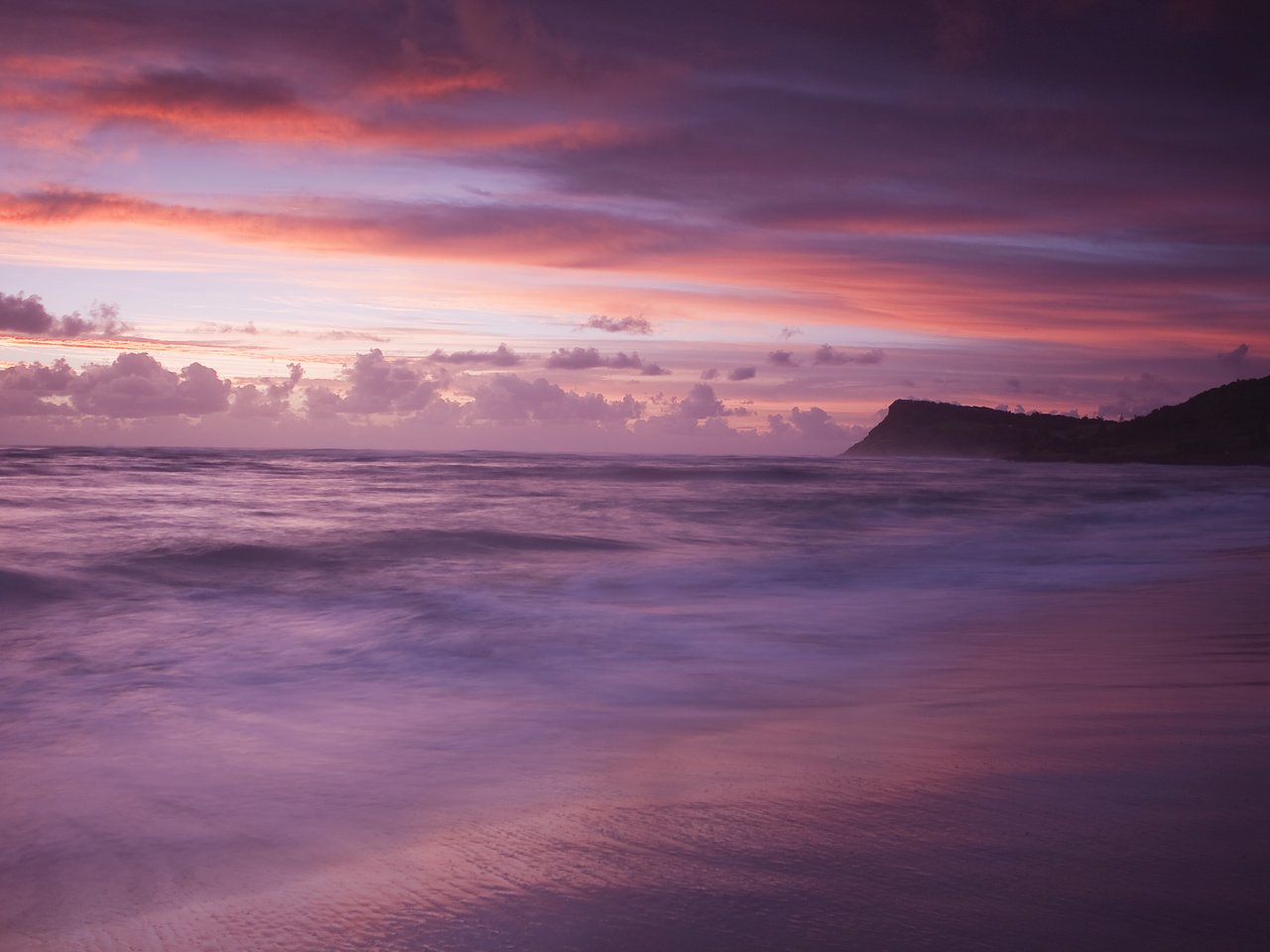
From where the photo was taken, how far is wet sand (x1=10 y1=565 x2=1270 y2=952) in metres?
2.79

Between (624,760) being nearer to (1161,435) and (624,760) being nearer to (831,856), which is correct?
(831,856)

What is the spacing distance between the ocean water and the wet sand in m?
0.02

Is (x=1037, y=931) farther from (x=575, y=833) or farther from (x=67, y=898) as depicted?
(x=67, y=898)

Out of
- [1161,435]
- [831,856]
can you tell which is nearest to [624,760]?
[831,856]

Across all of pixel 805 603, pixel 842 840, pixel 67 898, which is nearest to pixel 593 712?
pixel 842 840

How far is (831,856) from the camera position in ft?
10.7

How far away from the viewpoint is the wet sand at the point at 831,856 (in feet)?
9.17

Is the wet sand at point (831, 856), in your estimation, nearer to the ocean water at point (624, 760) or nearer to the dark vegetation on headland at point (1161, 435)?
the ocean water at point (624, 760)

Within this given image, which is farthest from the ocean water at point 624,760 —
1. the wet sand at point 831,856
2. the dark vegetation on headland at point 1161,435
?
the dark vegetation on headland at point 1161,435

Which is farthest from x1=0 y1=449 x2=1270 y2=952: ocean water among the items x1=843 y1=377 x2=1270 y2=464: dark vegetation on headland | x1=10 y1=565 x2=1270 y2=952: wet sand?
x1=843 y1=377 x2=1270 y2=464: dark vegetation on headland

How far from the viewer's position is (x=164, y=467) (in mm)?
36656

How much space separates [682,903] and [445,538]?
1413 centimetres

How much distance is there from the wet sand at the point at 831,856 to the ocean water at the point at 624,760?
2cm

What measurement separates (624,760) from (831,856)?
5.32 ft
